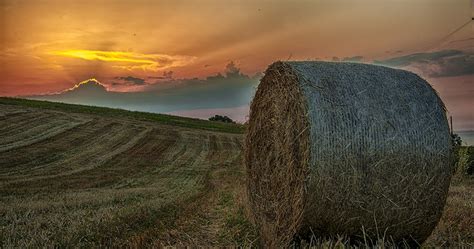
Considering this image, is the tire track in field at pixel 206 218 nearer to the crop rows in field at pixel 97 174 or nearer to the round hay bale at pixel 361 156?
the crop rows in field at pixel 97 174

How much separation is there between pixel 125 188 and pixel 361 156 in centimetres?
1283

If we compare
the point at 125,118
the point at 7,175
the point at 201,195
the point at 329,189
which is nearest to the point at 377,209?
the point at 329,189

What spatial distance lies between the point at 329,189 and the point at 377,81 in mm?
1798

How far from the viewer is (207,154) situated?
31.7m

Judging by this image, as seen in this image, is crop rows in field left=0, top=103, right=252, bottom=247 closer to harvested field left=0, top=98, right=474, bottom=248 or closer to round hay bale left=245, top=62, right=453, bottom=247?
harvested field left=0, top=98, right=474, bottom=248

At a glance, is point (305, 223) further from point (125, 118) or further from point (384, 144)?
point (125, 118)

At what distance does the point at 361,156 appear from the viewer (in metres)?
6.93

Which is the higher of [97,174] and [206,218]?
[206,218]

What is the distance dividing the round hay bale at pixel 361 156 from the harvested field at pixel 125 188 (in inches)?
20.8

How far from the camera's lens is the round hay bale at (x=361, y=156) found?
6918 millimetres

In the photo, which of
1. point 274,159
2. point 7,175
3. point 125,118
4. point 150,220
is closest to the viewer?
point 274,159

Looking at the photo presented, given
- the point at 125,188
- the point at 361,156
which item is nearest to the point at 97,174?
the point at 125,188

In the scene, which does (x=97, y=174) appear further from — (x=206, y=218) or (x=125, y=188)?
(x=206, y=218)

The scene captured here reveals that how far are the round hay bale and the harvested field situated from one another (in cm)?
53
